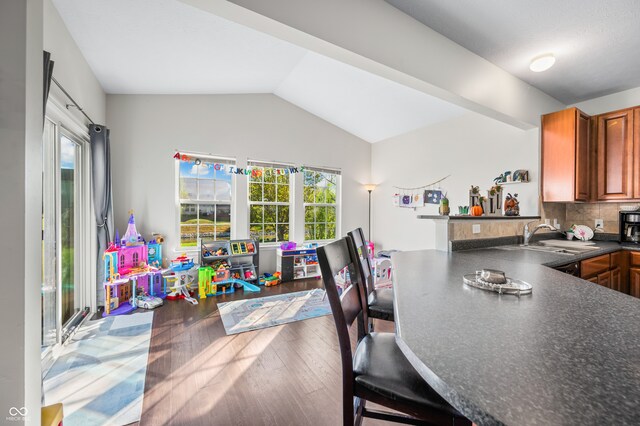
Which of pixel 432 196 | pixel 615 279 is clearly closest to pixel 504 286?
pixel 615 279

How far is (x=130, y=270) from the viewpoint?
3.21 metres

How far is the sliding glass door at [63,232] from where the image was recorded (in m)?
2.18

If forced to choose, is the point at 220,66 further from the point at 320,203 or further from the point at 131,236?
the point at 320,203

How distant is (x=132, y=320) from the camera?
9.30ft

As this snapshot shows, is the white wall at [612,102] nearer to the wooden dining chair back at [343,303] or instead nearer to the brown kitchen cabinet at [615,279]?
the brown kitchen cabinet at [615,279]

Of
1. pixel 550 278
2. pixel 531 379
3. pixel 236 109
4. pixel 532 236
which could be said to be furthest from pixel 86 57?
pixel 532 236

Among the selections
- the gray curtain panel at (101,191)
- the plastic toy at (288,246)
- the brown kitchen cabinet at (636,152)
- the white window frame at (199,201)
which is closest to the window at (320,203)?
the plastic toy at (288,246)

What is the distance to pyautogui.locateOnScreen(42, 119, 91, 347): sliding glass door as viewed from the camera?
218 cm

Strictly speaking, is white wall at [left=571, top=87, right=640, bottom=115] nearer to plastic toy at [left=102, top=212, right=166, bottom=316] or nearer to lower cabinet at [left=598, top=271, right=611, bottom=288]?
lower cabinet at [left=598, top=271, right=611, bottom=288]

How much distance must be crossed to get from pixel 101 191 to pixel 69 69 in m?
1.23

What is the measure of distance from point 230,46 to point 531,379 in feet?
11.2

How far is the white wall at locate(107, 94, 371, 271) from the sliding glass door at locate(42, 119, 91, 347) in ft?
2.35

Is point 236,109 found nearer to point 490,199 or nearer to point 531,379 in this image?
point 490,199

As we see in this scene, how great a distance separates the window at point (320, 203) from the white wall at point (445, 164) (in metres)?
0.89
